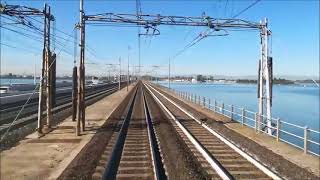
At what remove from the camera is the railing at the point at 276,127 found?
64.7ft

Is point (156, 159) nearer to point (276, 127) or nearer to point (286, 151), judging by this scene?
point (286, 151)

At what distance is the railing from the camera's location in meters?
19.7

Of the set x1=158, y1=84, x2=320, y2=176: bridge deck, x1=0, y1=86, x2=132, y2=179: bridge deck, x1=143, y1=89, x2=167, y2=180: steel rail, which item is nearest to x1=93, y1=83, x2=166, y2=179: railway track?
x1=143, y1=89, x2=167, y2=180: steel rail

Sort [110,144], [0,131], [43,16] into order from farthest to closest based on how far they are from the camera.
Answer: [0,131]
[43,16]
[110,144]

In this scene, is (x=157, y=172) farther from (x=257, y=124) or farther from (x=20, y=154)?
(x=257, y=124)

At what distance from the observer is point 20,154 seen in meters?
17.9

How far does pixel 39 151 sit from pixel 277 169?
9.14m

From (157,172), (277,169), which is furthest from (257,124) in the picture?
(157,172)

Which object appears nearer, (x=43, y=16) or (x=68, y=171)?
(x=68, y=171)

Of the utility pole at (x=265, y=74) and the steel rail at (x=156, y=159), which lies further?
the utility pole at (x=265, y=74)

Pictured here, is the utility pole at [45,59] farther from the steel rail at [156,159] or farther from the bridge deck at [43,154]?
the steel rail at [156,159]

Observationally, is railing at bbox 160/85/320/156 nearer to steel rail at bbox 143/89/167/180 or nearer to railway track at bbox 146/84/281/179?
railway track at bbox 146/84/281/179

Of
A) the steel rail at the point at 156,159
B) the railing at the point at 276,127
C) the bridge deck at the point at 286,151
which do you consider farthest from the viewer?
the railing at the point at 276,127

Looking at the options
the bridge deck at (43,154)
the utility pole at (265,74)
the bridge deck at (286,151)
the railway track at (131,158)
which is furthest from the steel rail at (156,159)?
the utility pole at (265,74)
